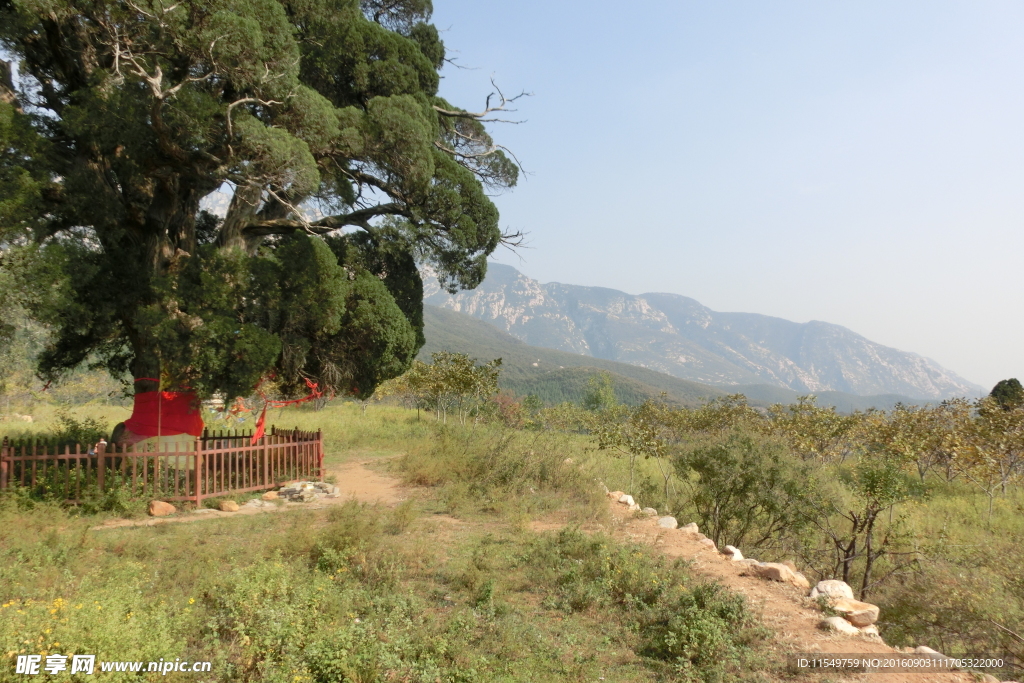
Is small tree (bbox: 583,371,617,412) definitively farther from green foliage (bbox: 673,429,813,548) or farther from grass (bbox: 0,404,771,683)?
grass (bbox: 0,404,771,683)

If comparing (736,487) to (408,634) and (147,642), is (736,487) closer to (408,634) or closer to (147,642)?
(408,634)

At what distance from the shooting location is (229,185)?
35.4 feet

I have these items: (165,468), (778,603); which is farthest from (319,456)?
(778,603)

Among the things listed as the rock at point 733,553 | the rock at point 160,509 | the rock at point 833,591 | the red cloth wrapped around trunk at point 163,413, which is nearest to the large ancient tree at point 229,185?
the red cloth wrapped around trunk at point 163,413

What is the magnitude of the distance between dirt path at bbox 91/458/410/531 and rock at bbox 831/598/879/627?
20.9 ft

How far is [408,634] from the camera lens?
4.96 metres

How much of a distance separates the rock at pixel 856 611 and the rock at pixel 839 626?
9.2 inches

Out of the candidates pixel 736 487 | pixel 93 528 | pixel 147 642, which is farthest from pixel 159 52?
pixel 736 487

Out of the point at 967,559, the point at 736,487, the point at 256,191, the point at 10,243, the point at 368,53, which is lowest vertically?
the point at 967,559

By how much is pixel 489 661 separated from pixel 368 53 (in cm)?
1218

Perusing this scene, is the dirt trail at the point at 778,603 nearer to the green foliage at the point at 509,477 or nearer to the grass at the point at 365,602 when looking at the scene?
the grass at the point at 365,602

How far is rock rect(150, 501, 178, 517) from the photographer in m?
9.38

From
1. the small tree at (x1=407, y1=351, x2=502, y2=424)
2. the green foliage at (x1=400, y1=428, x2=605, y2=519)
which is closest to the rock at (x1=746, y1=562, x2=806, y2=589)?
the green foliage at (x1=400, y1=428, x2=605, y2=519)

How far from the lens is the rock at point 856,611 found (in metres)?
5.75
